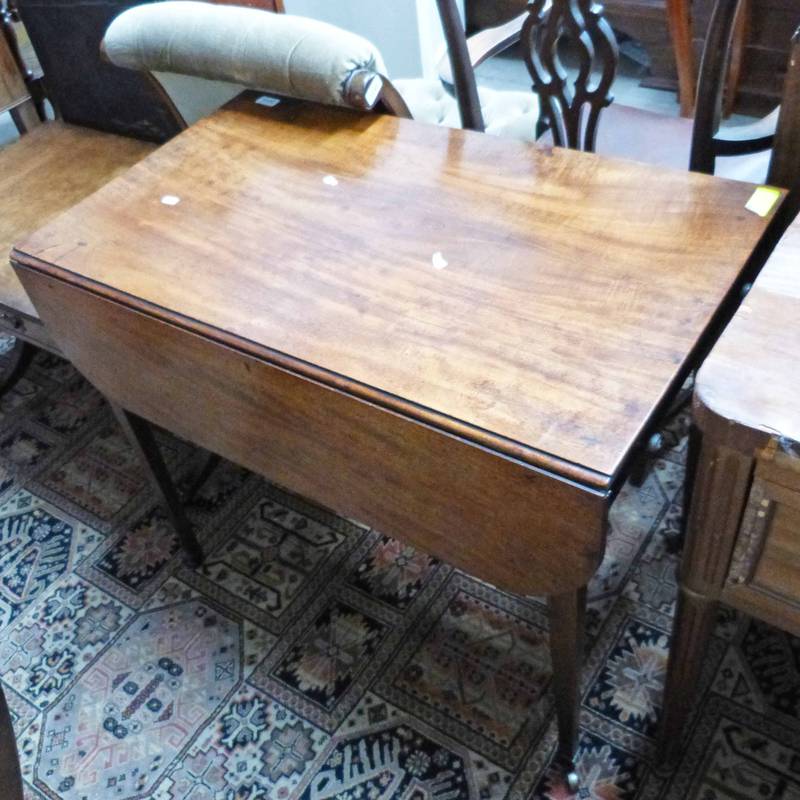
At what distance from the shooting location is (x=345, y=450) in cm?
91

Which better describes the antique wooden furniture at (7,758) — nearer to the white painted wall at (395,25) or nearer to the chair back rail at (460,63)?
the chair back rail at (460,63)

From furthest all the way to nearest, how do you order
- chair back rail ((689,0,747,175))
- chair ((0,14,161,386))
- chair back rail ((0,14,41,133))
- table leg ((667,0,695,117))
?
1. chair back rail ((0,14,41,133))
2. table leg ((667,0,695,117))
3. chair ((0,14,161,386))
4. chair back rail ((689,0,747,175))

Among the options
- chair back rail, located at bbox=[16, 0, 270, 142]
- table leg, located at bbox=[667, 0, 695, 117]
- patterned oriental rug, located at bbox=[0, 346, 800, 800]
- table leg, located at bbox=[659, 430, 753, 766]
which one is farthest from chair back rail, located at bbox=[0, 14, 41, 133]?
table leg, located at bbox=[659, 430, 753, 766]

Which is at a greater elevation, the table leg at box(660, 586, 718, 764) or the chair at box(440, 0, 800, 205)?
the chair at box(440, 0, 800, 205)

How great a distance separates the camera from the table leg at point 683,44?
1.79 meters

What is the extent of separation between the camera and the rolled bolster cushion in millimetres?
1180

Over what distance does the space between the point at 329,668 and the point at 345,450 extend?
1.99 feet

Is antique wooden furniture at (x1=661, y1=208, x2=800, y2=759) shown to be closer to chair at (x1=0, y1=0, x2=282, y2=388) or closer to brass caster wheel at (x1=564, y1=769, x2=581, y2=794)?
brass caster wheel at (x1=564, y1=769, x2=581, y2=794)

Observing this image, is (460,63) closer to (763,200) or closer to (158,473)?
(763,200)

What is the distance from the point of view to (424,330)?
34.8 inches

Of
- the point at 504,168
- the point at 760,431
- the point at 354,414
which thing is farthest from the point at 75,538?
the point at 760,431

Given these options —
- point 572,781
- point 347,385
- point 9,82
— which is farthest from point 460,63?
point 9,82

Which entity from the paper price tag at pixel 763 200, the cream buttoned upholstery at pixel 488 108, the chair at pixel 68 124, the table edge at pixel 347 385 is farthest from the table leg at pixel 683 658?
the chair at pixel 68 124

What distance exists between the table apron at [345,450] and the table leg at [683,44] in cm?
144
